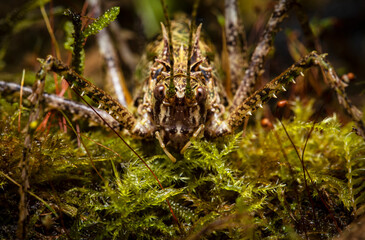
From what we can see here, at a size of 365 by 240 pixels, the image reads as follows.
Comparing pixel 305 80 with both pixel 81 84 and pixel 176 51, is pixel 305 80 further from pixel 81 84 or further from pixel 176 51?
pixel 81 84

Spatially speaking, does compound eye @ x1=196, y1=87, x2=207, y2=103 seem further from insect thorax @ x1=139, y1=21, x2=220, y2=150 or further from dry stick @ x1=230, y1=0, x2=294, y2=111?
dry stick @ x1=230, y1=0, x2=294, y2=111

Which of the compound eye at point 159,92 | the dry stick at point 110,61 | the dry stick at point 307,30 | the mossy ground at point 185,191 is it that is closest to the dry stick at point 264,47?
the dry stick at point 307,30

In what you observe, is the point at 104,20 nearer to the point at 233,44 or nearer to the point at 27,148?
the point at 27,148

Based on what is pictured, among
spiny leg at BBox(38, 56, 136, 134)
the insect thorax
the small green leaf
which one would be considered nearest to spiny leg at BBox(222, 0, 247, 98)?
the insect thorax

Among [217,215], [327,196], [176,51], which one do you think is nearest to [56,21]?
[176,51]

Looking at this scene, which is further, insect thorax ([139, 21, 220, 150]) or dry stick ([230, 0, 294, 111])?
dry stick ([230, 0, 294, 111])

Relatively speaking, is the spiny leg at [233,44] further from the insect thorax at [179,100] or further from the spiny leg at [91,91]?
the spiny leg at [91,91]

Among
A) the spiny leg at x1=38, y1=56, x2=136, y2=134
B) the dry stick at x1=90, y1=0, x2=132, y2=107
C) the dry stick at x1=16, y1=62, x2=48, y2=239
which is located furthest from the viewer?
the dry stick at x1=90, y1=0, x2=132, y2=107
